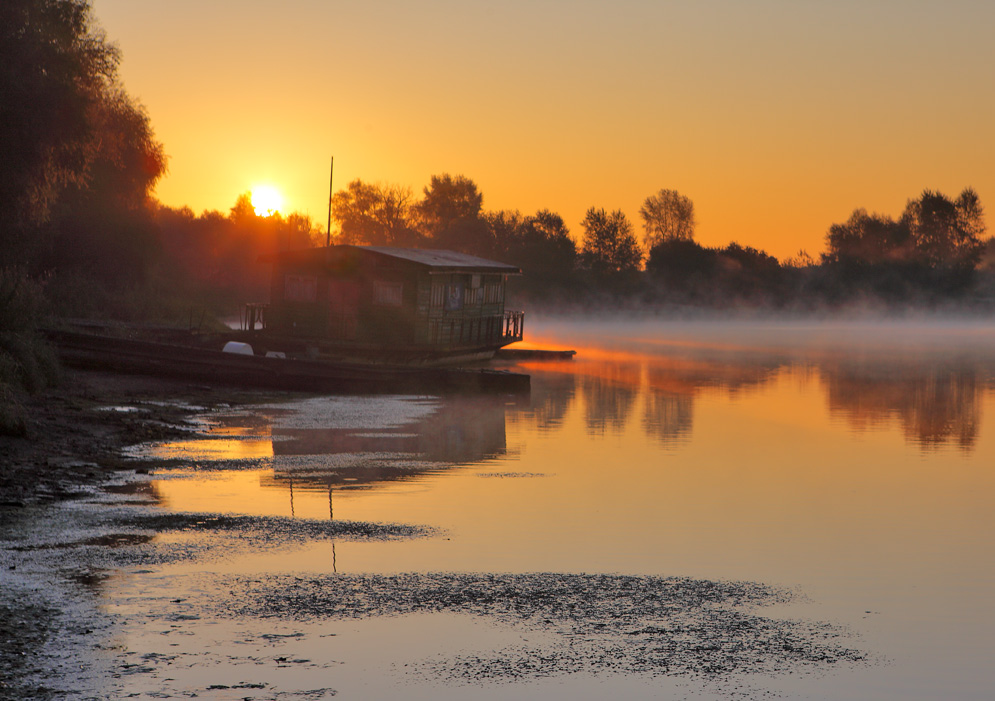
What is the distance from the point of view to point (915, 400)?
34.2m

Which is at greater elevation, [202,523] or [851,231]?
[851,231]

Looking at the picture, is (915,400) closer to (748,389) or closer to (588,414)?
(748,389)

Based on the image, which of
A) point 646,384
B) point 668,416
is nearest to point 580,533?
point 668,416

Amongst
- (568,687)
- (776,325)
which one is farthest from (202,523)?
(776,325)

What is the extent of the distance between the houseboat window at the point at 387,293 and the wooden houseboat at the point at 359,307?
3 cm

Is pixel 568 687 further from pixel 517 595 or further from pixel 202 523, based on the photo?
pixel 202 523

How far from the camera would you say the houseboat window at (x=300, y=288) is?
3788 centimetres

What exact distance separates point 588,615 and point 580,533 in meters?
3.80

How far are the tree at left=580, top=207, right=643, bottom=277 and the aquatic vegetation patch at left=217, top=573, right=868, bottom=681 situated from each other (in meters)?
96.8

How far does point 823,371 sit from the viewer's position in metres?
46.6

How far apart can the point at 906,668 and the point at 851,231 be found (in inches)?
4341

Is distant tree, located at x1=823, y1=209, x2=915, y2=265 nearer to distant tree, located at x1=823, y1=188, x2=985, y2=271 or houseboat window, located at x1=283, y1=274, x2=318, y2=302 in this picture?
distant tree, located at x1=823, y1=188, x2=985, y2=271

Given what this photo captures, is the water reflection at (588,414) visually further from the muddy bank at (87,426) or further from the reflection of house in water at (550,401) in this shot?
the muddy bank at (87,426)

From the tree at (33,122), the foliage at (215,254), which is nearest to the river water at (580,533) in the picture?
the tree at (33,122)
